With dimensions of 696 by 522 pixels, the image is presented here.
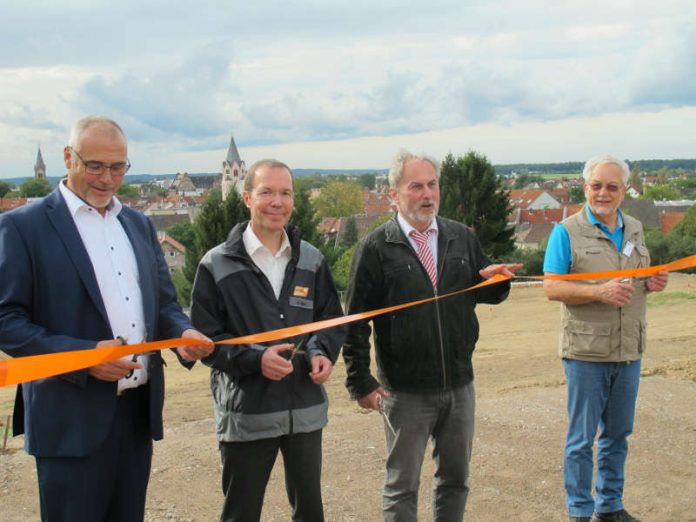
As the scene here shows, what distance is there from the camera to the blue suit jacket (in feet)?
10.5

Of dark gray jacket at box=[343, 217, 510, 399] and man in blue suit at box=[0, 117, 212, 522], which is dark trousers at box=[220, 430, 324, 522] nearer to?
man in blue suit at box=[0, 117, 212, 522]

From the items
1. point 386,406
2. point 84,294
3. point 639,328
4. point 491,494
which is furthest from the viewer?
point 491,494

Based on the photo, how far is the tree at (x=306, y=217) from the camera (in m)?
36.8

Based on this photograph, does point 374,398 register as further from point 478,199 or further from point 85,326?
point 478,199

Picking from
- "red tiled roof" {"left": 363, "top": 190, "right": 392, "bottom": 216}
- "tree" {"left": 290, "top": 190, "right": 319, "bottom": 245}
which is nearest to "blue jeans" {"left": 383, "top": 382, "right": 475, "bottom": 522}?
"tree" {"left": 290, "top": 190, "right": 319, "bottom": 245}

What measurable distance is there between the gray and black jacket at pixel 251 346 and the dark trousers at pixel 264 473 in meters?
0.07

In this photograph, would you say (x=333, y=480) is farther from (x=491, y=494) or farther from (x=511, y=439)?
(x=511, y=439)

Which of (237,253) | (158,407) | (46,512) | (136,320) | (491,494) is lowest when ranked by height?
(491,494)

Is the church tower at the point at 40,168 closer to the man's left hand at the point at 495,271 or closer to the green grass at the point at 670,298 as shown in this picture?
the green grass at the point at 670,298

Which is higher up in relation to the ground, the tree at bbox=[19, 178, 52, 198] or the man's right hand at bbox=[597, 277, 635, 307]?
the tree at bbox=[19, 178, 52, 198]

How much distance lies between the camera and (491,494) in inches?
222

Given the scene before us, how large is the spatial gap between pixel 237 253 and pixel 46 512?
1.49 meters

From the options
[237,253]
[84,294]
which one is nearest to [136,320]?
[84,294]

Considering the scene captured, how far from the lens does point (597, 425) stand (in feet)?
15.8
